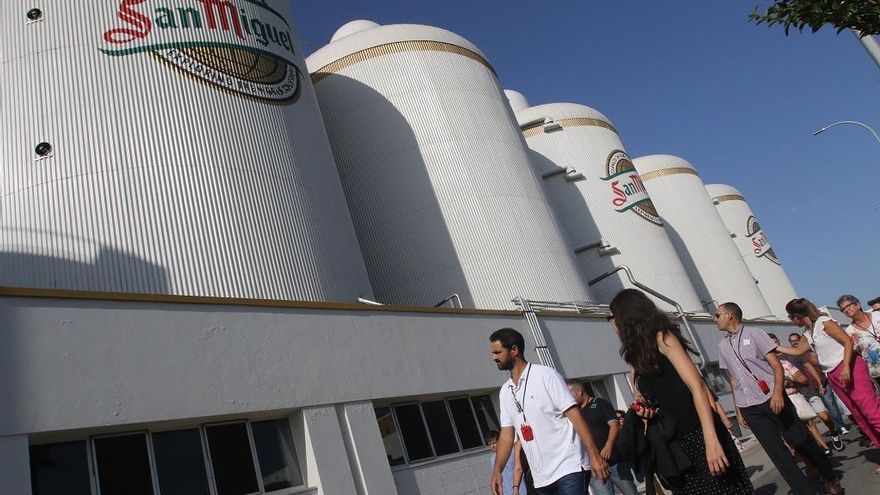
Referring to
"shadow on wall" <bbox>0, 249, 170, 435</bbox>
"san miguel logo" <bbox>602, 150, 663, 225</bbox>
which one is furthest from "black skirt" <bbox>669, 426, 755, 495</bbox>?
"san miguel logo" <bbox>602, 150, 663, 225</bbox>

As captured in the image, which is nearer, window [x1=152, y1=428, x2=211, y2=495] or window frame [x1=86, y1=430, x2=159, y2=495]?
window frame [x1=86, y1=430, x2=159, y2=495]

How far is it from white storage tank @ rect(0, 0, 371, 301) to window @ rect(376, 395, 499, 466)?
2.90 meters

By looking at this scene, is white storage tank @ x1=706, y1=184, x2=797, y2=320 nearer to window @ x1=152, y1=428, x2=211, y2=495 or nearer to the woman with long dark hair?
window @ x1=152, y1=428, x2=211, y2=495

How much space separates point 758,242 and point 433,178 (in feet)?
106

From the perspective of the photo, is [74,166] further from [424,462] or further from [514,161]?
[514,161]

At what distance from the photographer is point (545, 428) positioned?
15.8 feet

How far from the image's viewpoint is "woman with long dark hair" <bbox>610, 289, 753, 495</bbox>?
422 centimetres

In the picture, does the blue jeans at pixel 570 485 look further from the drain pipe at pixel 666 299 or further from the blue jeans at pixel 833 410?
the drain pipe at pixel 666 299

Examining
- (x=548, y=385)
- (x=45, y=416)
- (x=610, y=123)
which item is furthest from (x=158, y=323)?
(x=610, y=123)

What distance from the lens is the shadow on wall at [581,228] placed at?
29.0 m

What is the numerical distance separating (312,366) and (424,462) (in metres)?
2.73

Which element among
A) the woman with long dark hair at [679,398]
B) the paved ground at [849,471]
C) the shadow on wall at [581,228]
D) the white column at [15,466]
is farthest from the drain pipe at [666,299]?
the white column at [15,466]

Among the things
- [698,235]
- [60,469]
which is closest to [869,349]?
[60,469]

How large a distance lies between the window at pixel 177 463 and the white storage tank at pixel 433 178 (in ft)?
36.4
